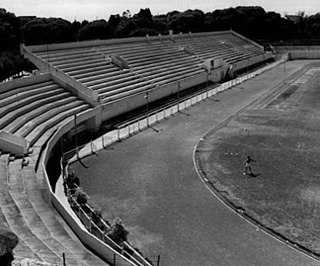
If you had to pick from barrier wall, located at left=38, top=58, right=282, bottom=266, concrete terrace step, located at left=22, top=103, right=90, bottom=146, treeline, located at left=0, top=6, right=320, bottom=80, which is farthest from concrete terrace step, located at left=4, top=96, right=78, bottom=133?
treeline, located at left=0, top=6, right=320, bottom=80

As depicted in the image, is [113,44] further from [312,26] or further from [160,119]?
[312,26]

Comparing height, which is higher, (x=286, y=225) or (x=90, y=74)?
(x=90, y=74)

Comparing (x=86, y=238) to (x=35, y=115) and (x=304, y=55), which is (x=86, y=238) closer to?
(x=35, y=115)

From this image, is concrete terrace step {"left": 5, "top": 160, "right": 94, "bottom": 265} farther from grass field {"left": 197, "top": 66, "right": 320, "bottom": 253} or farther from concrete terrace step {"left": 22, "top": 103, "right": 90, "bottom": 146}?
grass field {"left": 197, "top": 66, "right": 320, "bottom": 253}

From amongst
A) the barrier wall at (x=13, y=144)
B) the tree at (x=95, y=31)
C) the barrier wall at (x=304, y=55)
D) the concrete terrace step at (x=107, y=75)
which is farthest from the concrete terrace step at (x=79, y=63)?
the barrier wall at (x=304, y=55)

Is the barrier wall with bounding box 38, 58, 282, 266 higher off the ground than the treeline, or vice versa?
the treeline

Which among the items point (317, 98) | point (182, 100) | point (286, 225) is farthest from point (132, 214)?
point (317, 98)

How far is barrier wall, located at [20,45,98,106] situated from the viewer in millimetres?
31703

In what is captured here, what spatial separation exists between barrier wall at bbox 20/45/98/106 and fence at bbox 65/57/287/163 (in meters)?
3.17

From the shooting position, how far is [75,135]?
89.4 feet

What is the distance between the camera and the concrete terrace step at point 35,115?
23.5 meters

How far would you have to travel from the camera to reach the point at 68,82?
3297 centimetres

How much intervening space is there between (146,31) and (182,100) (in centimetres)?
3049

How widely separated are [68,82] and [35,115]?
24.1 feet
